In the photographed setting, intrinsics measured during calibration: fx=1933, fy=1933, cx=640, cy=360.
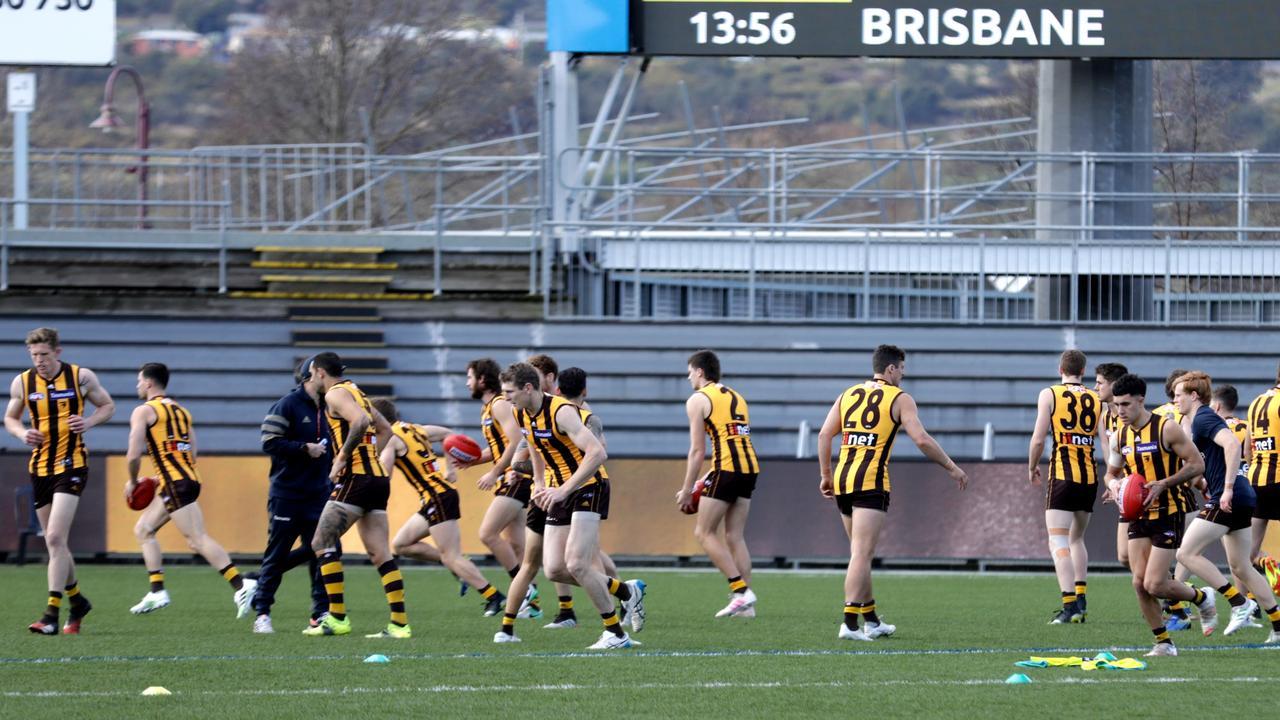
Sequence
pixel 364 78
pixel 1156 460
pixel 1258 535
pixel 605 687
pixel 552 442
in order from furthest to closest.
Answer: pixel 364 78 → pixel 1258 535 → pixel 552 442 → pixel 1156 460 → pixel 605 687

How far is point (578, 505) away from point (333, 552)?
1.81 meters

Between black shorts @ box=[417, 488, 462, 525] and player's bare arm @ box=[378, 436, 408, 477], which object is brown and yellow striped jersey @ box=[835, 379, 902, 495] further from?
player's bare arm @ box=[378, 436, 408, 477]

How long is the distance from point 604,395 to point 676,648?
10.2 metres

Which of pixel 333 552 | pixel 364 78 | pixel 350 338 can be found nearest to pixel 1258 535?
pixel 333 552

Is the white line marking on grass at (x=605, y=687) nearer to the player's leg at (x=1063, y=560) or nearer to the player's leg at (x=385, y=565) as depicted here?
the player's leg at (x=385, y=565)

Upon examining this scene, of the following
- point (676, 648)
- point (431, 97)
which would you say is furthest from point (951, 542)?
point (431, 97)

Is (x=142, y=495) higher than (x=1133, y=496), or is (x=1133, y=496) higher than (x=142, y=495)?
(x=1133, y=496)

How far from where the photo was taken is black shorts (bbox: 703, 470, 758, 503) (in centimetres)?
1408

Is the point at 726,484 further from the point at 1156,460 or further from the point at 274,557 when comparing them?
the point at 1156,460

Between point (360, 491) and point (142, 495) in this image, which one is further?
point (142, 495)

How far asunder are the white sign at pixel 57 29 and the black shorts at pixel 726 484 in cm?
1566

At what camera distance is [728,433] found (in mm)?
14016

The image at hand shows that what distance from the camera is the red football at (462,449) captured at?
13.6 m

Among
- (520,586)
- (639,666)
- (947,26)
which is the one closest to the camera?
(639,666)
